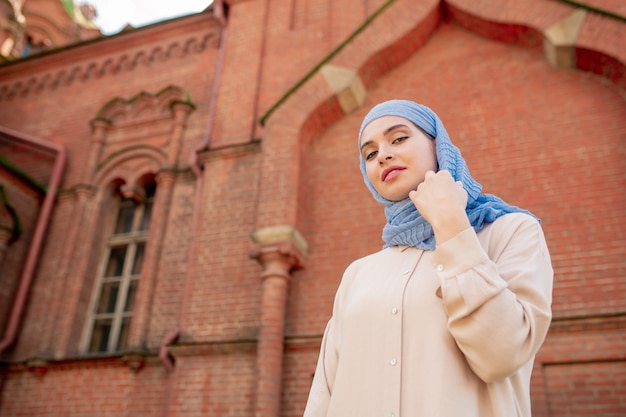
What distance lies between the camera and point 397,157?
1.74 metres

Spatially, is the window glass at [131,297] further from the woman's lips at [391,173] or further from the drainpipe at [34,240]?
the woman's lips at [391,173]

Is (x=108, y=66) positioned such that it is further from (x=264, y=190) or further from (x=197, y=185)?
(x=264, y=190)

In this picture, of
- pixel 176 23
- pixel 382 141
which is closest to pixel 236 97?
pixel 176 23

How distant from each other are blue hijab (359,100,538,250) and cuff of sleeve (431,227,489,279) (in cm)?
28

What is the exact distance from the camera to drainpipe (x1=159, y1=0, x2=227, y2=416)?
6449mm

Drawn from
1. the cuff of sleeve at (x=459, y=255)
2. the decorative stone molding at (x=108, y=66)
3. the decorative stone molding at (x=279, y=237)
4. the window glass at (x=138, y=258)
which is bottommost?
the cuff of sleeve at (x=459, y=255)

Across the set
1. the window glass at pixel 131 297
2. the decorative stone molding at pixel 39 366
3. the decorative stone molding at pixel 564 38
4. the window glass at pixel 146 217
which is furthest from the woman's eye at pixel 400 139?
the window glass at pixel 146 217

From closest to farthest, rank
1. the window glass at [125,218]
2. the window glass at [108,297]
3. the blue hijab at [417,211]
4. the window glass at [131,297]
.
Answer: the blue hijab at [417,211], the window glass at [131,297], the window glass at [108,297], the window glass at [125,218]

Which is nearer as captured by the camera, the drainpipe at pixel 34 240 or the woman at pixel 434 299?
the woman at pixel 434 299

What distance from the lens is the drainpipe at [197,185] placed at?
6449 mm

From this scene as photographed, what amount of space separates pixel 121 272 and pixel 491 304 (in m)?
8.16

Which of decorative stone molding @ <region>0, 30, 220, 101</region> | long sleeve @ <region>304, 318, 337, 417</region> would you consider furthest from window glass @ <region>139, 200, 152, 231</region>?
long sleeve @ <region>304, 318, 337, 417</region>

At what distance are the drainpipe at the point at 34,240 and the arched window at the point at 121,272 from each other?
40.6 inches

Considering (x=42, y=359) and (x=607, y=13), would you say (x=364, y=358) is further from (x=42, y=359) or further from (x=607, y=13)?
(x=42, y=359)
